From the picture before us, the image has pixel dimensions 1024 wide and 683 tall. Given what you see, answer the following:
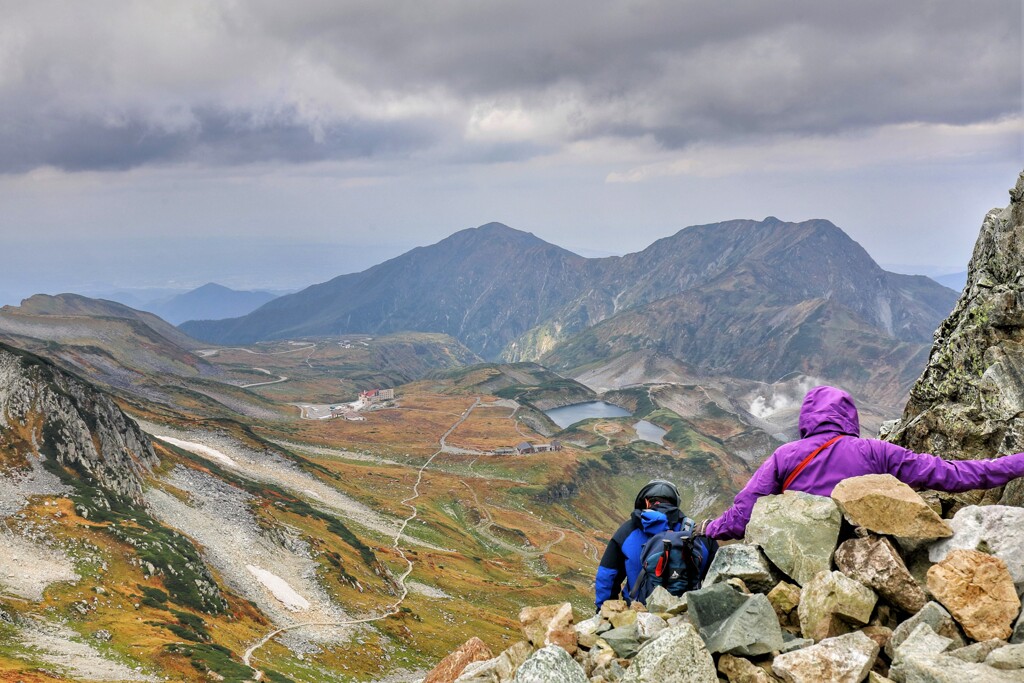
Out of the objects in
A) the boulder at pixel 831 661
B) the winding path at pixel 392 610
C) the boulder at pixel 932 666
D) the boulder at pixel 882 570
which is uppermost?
the boulder at pixel 882 570

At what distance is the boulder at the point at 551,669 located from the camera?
11500 millimetres

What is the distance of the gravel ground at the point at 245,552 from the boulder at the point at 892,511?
57.7 m

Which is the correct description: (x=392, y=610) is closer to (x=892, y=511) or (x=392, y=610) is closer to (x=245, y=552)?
(x=245, y=552)

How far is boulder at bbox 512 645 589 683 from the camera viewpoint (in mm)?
11500

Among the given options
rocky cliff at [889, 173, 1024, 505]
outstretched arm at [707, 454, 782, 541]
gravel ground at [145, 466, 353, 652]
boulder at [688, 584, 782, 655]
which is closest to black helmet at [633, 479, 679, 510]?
outstretched arm at [707, 454, 782, 541]

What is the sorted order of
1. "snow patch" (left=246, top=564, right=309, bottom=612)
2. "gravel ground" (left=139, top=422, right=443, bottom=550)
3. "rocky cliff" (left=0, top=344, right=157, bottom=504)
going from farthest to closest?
"gravel ground" (left=139, top=422, right=443, bottom=550) → "rocky cliff" (left=0, top=344, right=157, bottom=504) → "snow patch" (left=246, top=564, right=309, bottom=612)

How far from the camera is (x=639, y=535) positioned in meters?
13.7

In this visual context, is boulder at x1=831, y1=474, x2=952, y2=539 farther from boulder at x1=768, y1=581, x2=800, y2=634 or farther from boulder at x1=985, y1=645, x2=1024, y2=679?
boulder at x1=985, y1=645, x2=1024, y2=679

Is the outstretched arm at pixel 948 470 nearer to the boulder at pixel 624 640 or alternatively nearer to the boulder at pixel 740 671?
the boulder at pixel 740 671

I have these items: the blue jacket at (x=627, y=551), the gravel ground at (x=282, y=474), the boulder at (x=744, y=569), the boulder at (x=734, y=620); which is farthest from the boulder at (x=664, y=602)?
the gravel ground at (x=282, y=474)

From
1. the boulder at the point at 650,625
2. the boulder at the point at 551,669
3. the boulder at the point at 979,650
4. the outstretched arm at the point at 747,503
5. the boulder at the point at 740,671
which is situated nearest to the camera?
the boulder at the point at 979,650

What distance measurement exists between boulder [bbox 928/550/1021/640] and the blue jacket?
185 inches

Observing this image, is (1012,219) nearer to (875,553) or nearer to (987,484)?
(987,484)

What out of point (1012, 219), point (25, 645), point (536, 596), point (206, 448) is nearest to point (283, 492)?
point (206, 448)
